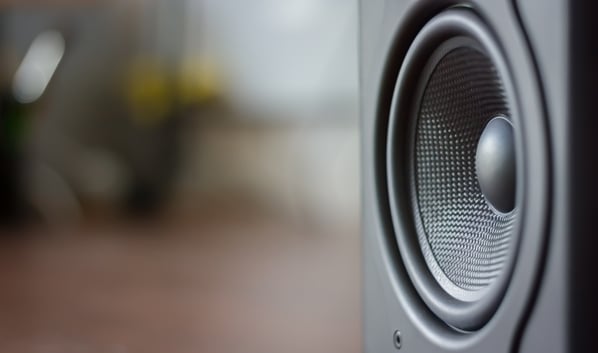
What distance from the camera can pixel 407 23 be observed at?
685 mm

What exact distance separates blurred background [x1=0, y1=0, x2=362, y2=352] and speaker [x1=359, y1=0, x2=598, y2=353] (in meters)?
1.15

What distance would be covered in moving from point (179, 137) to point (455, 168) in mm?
2869

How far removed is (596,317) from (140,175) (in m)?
2.95

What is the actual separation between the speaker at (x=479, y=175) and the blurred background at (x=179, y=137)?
1146 mm

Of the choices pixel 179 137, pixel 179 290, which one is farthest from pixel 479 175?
pixel 179 137

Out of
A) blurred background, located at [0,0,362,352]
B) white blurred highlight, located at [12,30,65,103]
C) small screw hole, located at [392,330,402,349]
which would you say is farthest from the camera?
white blurred highlight, located at [12,30,65,103]

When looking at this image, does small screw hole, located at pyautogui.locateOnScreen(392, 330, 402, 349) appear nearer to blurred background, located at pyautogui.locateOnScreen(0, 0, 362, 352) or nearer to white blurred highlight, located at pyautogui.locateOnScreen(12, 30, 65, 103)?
blurred background, located at pyautogui.locateOnScreen(0, 0, 362, 352)

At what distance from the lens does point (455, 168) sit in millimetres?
665

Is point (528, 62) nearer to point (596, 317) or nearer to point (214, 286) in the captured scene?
point (596, 317)

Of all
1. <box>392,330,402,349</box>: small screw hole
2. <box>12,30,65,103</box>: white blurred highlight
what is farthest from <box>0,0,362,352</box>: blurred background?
<box>392,330,402,349</box>: small screw hole

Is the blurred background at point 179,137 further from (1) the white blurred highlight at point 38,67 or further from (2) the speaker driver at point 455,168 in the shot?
(2) the speaker driver at point 455,168

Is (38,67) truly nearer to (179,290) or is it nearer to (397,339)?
(179,290)

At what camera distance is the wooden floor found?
1212 mm

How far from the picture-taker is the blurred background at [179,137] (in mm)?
2314
